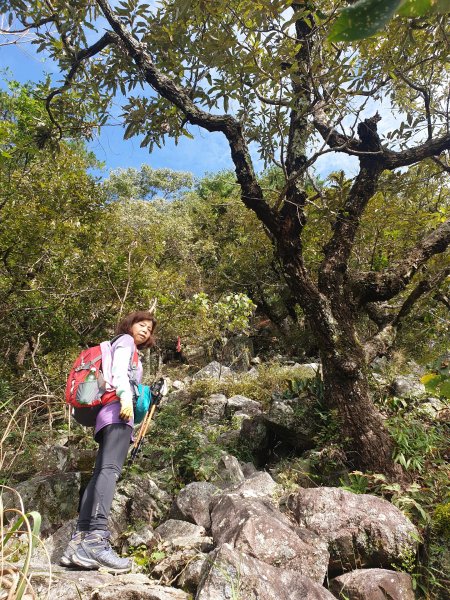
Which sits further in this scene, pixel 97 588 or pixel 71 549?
pixel 71 549

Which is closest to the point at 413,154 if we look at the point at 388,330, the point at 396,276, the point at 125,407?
the point at 396,276

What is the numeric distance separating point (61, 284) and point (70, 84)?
3.10m

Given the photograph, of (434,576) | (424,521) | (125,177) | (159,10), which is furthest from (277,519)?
(125,177)

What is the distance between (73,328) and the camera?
6.69m

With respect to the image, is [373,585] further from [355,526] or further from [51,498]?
[51,498]

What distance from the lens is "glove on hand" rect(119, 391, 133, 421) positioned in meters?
2.54

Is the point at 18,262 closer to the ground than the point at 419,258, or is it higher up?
higher up

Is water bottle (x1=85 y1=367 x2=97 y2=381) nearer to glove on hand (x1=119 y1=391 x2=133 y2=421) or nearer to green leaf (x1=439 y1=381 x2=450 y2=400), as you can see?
glove on hand (x1=119 y1=391 x2=133 y2=421)

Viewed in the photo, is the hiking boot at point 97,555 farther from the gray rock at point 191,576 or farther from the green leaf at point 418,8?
the green leaf at point 418,8

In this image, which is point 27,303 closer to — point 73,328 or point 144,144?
point 73,328

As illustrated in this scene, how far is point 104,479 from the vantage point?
2482 millimetres

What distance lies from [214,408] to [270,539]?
478 centimetres

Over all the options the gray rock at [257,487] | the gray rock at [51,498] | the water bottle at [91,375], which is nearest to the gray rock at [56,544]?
the gray rock at [51,498]

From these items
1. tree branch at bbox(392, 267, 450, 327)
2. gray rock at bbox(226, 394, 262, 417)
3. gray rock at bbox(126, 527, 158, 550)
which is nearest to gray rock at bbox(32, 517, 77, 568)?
gray rock at bbox(126, 527, 158, 550)
